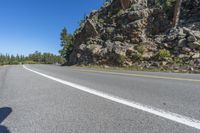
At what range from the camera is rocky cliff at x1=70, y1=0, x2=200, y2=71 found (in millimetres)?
21547

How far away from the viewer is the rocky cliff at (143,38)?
70.7 ft

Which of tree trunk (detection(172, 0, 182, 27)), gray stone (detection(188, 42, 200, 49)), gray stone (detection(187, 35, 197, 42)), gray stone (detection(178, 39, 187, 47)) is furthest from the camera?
tree trunk (detection(172, 0, 182, 27))

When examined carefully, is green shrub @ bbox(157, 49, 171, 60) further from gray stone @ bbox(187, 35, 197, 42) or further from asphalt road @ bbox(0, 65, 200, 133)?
asphalt road @ bbox(0, 65, 200, 133)

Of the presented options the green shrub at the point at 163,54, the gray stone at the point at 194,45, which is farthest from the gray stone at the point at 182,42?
the green shrub at the point at 163,54

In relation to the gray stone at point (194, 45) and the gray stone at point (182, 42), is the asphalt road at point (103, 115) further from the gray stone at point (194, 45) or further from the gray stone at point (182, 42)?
the gray stone at point (182, 42)

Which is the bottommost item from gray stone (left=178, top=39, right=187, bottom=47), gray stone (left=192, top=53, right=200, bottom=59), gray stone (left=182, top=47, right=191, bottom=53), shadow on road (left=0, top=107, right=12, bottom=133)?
shadow on road (left=0, top=107, right=12, bottom=133)

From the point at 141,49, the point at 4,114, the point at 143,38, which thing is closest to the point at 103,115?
the point at 4,114

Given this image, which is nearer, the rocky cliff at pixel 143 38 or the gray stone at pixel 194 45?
the gray stone at pixel 194 45

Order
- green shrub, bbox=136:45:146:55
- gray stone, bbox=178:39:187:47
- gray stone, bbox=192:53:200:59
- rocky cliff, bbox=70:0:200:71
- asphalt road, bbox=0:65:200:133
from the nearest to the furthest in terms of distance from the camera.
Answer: asphalt road, bbox=0:65:200:133 → gray stone, bbox=192:53:200:59 → rocky cliff, bbox=70:0:200:71 → gray stone, bbox=178:39:187:47 → green shrub, bbox=136:45:146:55

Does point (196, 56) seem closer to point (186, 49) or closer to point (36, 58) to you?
point (186, 49)

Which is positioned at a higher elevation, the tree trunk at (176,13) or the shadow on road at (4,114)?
the tree trunk at (176,13)

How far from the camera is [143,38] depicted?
28.4 meters

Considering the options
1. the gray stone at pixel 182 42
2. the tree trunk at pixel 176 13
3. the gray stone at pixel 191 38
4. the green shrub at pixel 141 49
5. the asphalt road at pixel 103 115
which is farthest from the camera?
the tree trunk at pixel 176 13

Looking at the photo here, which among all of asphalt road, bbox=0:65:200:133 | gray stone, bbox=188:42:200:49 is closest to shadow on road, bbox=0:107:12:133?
asphalt road, bbox=0:65:200:133
